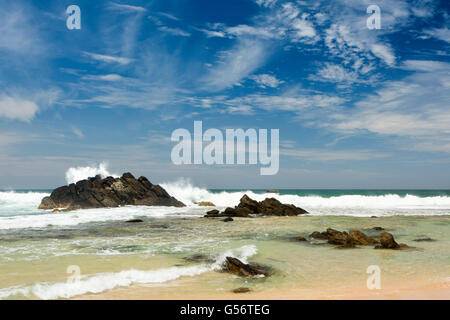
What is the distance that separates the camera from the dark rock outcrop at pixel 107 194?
35.4 m

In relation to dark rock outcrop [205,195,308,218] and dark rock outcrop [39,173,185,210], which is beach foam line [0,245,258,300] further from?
dark rock outcrop [39,173,185,210]

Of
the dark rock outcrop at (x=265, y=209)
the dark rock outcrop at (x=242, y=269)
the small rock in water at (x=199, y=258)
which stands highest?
the dark rock outcrop at (x=242, y=269)

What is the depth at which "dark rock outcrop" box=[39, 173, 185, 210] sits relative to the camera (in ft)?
116

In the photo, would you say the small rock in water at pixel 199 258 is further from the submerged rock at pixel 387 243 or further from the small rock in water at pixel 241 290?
the submerged rock at pixel 387 243

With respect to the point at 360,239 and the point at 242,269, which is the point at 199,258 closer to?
the point at 242,269

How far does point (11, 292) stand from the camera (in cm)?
687

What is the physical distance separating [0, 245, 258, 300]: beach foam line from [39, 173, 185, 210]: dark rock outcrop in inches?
1143

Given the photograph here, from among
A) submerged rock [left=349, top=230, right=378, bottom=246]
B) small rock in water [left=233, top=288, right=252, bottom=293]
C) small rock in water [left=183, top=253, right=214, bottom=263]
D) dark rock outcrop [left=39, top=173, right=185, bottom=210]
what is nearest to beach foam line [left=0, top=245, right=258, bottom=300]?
small rock in water [left=183, top=253, right=214, bottom=263]

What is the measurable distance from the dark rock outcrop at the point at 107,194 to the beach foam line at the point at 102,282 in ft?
95.2

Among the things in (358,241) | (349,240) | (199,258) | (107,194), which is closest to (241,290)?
(199,258)

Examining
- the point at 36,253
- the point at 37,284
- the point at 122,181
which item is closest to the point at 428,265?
the point at 37,284

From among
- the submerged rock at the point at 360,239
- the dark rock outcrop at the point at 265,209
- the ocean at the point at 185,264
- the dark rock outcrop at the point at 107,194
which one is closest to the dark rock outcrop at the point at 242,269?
the ocean at the point at 185,264
